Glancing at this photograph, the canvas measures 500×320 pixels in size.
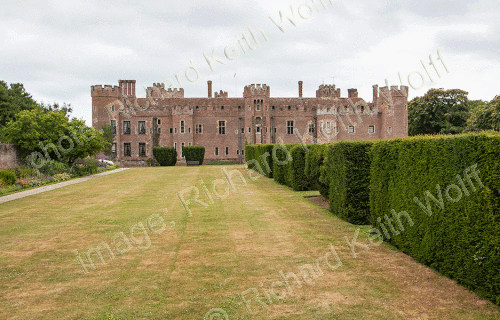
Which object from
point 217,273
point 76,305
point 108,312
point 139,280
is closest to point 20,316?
point 76,305

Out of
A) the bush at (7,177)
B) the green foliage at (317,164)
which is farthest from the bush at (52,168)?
the green foliage at (317,164)

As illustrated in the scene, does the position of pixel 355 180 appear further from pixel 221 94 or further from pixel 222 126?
pixel 221 94

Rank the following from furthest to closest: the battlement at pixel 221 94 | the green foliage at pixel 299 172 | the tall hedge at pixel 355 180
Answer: the battlement at pixel 221 94 → the green foliage at pixel 299 172 → the tall hedge at pixel 355 180

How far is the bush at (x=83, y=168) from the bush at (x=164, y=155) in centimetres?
1667

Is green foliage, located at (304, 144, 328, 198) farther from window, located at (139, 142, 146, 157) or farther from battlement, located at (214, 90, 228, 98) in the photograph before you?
battlement, located at (214, 90, 228, 98)

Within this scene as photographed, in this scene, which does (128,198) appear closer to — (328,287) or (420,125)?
(328,287)

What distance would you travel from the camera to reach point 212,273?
5512 millimetres

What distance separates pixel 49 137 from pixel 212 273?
20128 millimetres

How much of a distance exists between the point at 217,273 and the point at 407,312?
8.49 ft

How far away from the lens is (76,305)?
4.47 m

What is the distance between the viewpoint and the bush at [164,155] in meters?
43.9

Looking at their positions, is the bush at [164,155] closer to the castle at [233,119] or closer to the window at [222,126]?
the castle at [233,119]

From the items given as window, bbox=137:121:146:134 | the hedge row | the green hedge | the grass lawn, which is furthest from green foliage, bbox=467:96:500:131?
window, bbox=137:121:146:134

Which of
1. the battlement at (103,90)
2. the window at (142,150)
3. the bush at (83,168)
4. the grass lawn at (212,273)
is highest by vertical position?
the battlement at (103,90)
